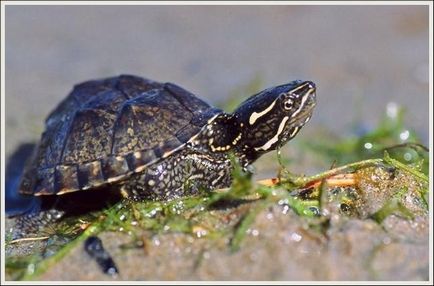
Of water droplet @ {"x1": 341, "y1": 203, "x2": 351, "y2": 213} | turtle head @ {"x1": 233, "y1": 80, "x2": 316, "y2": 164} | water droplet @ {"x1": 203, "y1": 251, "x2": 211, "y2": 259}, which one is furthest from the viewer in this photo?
turtle head @ {"x1": 233, "y1": 80, "x2": 316, "y2": 164}

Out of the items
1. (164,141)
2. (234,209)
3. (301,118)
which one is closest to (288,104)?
(301,118)

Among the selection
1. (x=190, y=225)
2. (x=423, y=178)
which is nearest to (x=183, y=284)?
(x=190, y=225)

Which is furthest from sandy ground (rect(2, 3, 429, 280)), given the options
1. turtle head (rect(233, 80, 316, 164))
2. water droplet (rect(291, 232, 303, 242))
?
water droplet (rect(291, 232, 303, 242))

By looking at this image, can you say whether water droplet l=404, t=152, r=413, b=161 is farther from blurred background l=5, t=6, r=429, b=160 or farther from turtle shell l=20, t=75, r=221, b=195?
turtle shell l=20, t=75, r=221, b=195

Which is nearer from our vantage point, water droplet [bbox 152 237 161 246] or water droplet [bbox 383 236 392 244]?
water droplet [bbox 383 236 392 244]

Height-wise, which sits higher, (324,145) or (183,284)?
(183,284)

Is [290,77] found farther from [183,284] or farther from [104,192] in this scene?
[183,284]

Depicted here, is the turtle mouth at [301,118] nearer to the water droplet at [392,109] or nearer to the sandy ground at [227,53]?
the sandy ground at [227,53]
